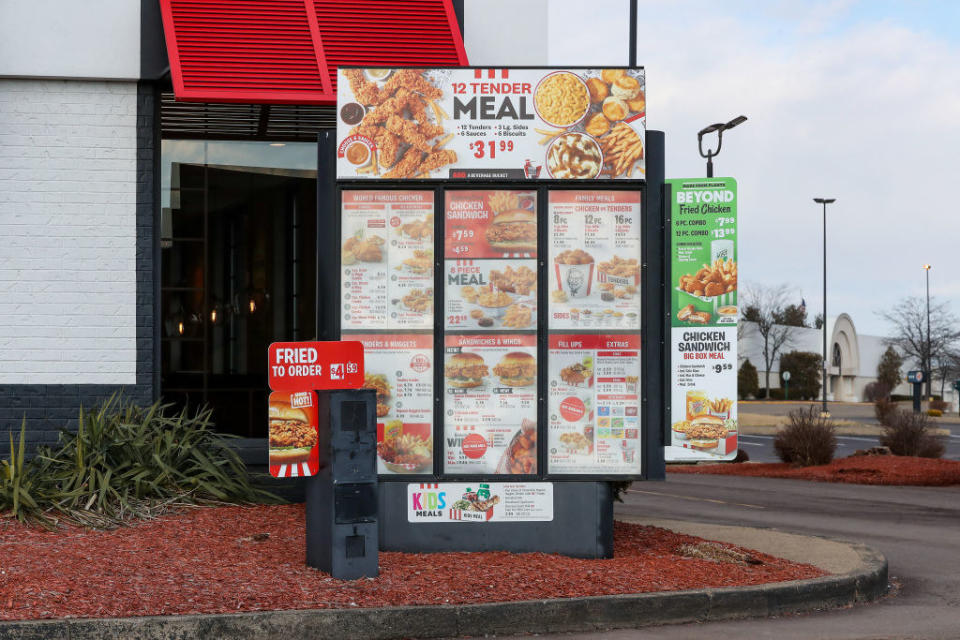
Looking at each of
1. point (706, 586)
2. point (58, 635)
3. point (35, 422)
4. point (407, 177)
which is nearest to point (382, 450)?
point (407, 177)

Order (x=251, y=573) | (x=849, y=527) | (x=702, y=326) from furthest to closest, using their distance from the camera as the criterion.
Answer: (x=849, y=527) → (x=702, y=326) → (x=251, y=573)

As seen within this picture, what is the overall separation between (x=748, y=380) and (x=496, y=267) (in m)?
78.2

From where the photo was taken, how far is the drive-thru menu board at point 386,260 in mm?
9172

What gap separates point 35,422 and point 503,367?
565cm

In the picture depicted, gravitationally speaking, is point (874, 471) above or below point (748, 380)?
below

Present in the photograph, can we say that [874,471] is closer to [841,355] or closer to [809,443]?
[809,443]

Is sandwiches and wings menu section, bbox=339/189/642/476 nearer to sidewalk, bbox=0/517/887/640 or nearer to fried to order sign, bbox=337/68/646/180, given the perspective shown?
fried to order sign, bbox=337/68/646/180

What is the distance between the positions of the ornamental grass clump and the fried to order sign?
343cm

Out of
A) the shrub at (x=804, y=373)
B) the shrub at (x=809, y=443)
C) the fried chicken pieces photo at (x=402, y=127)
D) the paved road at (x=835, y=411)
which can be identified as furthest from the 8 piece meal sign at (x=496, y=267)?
the shrub at (x=804, y=373)

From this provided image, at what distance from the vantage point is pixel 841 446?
34188 millimetres

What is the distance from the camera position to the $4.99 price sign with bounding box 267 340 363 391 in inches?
314

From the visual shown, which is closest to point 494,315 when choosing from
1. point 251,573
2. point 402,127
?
point 402,127

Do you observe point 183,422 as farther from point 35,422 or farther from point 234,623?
point 234,623

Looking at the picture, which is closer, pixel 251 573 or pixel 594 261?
pixel 251 573
